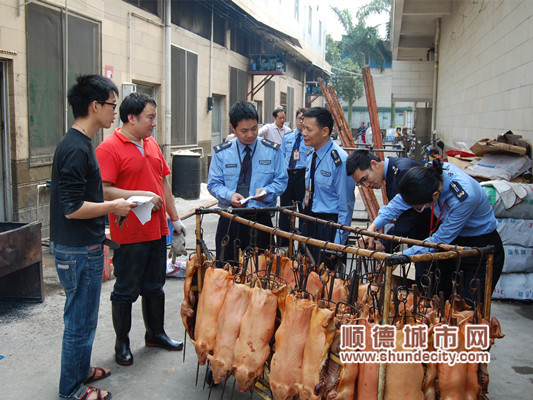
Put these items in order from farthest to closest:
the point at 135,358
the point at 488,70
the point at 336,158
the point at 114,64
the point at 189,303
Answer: the point at 114,64 → the point at 488,70 → the point at 336,158 → the point at 135,358 → the point at 189,303

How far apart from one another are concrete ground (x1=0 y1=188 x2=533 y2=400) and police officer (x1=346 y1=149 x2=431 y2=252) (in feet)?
3.96

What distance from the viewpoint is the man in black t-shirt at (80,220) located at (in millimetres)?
3105

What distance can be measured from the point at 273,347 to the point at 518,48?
5.19 metres

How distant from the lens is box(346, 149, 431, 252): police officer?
13.6ft

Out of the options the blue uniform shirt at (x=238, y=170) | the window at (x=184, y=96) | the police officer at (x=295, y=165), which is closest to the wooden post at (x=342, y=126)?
the police officer at (x=295, y=165)

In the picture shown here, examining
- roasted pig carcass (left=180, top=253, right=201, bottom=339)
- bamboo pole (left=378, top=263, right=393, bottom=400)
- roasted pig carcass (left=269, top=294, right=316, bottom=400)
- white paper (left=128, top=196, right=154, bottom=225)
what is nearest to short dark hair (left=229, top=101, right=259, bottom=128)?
white paper (left=128, top=196, right=154, bottom=225)

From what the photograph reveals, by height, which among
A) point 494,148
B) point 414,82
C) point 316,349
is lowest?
point 316,349

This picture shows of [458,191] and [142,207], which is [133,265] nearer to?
[142,207]

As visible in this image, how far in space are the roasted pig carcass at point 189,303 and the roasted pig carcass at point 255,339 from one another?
25.5 inches

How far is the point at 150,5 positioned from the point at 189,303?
9222mm

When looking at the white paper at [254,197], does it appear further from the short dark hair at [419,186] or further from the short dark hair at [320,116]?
the short dark hair at [419,186]

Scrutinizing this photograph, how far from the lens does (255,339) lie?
9.73 ft

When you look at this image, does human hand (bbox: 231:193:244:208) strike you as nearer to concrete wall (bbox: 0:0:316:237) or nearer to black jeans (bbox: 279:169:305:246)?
black jeans (bbox: 279:169:305:246)

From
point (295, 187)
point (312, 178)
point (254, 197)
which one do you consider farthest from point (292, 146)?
point (254, 197)
